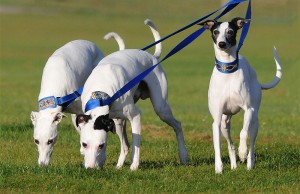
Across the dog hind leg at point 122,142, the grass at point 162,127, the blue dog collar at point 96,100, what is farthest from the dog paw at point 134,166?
the blue dog collar at point 96,100

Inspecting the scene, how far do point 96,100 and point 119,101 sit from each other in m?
0.55

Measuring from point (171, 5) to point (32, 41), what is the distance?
41.8 m

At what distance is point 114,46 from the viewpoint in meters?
58.7

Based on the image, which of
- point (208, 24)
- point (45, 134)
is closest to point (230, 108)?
point (208, 24)

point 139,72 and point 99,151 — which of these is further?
point 139,72

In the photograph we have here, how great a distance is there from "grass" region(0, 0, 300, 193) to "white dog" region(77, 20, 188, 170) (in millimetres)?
298

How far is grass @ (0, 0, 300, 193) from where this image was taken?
37.5ft

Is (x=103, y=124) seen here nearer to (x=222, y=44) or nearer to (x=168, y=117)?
(x=222, y=44)

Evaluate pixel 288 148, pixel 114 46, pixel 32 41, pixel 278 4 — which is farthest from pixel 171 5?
pixel 288 148

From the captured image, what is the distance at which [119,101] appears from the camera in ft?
41.9

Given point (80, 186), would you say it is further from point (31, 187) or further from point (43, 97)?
point (43, 97)

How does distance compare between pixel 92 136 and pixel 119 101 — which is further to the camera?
pixel 119 101

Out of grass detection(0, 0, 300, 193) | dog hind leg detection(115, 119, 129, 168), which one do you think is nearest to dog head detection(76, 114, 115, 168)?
grass detection(0, 0, 300, 193)

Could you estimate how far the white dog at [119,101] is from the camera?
38.9 ft
